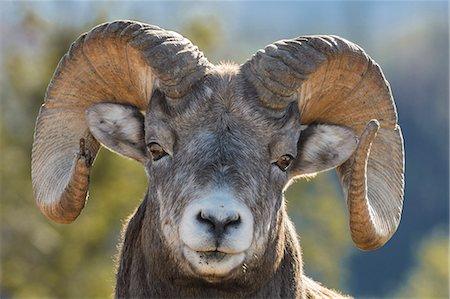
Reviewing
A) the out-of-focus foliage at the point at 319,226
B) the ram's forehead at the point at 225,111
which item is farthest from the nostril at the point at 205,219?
the out-of-focus foliage at the point at 319,226

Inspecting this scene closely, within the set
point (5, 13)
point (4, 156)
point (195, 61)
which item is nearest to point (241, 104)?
point (195, 61)

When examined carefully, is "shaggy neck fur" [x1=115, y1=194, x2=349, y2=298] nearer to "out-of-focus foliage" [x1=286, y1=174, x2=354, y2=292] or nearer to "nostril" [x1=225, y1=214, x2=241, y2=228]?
"nostril" [x1=225, y1=214, x2=241, y2=228]

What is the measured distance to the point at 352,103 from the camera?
35.0ft

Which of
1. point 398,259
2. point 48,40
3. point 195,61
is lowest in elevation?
point 398,259

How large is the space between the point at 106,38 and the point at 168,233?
7.55 feet

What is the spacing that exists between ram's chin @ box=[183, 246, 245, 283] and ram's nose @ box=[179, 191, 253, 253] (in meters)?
0.11

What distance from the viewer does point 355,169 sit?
373 inches

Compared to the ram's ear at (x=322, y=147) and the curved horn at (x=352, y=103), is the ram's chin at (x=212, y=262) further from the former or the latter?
the ram's ear at (x=322, y=147)

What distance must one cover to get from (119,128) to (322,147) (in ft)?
6.66

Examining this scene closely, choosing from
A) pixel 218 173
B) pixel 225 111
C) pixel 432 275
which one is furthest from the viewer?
pixel 432 275

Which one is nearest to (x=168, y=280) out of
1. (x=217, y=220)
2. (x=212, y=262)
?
(x=212, y=262)

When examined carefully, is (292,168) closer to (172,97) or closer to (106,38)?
(172,97)

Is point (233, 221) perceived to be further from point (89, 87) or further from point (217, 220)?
point (89, 87)

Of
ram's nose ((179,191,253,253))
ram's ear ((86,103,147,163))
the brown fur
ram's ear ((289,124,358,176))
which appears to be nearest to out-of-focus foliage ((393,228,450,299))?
ram's ear ((289,124,358,176))
